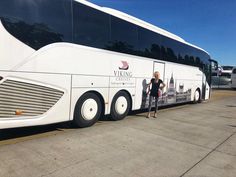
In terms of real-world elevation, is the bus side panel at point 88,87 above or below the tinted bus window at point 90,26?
below

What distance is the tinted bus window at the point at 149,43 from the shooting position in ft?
28.1

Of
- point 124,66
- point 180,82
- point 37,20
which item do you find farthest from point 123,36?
point 180,82

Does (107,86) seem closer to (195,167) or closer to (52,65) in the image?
(52,65)

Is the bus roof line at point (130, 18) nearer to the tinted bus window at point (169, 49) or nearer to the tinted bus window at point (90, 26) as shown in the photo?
the tinted bus window at point (90, 26)

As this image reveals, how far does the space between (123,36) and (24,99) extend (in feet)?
12.8

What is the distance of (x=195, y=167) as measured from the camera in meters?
4.38

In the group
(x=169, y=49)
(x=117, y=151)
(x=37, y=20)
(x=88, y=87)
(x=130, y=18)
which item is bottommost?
(x=117, y=151)

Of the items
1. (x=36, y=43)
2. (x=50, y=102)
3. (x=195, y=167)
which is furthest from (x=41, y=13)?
(x=195, y=167)

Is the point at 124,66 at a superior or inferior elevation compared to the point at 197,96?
superior

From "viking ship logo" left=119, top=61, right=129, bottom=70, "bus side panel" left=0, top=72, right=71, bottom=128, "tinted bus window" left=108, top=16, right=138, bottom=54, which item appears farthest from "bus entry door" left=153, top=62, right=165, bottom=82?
"bus side panel" left=0, top=72, right=71, bottom=128

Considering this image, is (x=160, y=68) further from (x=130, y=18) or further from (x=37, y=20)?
(x=37, y=20)

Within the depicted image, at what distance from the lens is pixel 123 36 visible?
25.4 feet

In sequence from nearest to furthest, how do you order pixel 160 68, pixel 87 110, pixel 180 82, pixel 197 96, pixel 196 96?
pixel 87 110 → pixel 160 68 → pixel 180 82 → pixel 196 96 → pixel 197 96

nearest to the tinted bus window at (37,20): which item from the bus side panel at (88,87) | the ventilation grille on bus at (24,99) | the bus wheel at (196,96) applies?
the ventilation grille on bus at (24,99)
